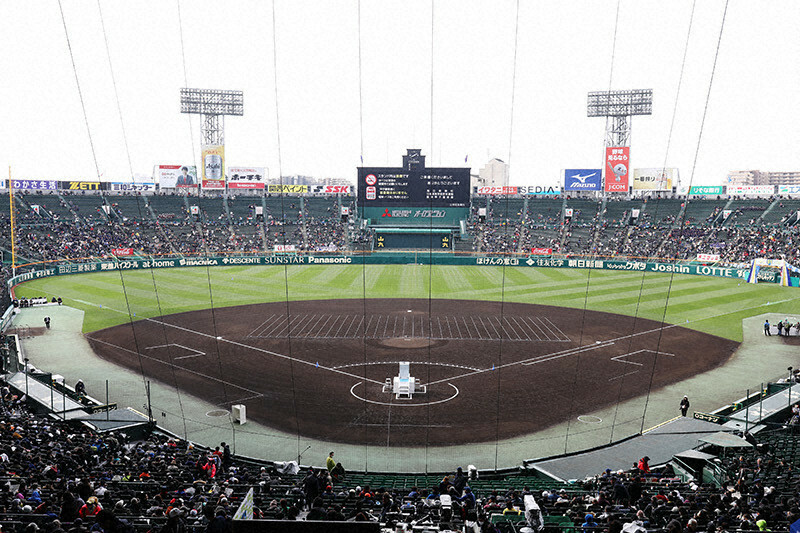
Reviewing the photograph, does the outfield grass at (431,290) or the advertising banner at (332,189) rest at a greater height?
the advertising banner at (332,189)

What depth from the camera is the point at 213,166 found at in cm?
8669

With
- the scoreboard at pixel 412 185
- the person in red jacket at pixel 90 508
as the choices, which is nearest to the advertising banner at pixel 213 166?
the scoreboard at pixel 412 185

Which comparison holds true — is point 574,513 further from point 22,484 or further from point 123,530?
point 22,484

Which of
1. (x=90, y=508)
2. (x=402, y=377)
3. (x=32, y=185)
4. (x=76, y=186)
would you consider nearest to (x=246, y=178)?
(x=76, y=186)

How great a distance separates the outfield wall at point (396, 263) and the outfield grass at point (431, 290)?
2173 mm

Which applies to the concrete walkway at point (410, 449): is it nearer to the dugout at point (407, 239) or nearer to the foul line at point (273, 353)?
the foul line at point (273, 353)

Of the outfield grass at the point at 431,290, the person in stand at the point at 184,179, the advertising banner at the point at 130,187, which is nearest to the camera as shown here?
the outfield grass at the point at 431,290

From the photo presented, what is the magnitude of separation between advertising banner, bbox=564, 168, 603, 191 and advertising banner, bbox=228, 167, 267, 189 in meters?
49.3

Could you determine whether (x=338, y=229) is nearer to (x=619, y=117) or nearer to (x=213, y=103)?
(x=213, y=103)

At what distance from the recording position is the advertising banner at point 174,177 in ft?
312

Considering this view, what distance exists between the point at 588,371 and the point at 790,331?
1781 cm

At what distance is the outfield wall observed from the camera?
61.2 m

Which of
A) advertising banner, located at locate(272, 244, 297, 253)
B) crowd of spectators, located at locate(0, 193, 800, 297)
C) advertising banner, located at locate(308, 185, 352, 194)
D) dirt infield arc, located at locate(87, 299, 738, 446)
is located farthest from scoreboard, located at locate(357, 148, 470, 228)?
dirt infield arc, located at locate(87, 299, 738, 446)

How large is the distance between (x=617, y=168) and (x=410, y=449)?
75.4 m
